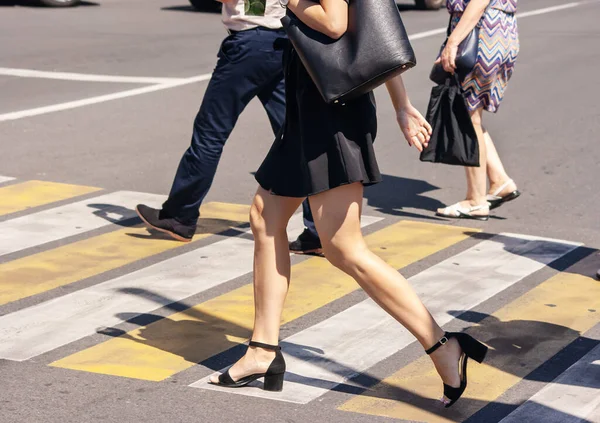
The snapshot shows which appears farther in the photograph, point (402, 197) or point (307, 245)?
point (402, 197)

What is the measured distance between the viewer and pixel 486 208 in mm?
7945

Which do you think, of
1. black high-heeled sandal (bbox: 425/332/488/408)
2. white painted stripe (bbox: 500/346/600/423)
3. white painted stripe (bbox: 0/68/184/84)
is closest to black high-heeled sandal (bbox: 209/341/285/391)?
black high-heeled sandal (bbox: 425/332/488/408)

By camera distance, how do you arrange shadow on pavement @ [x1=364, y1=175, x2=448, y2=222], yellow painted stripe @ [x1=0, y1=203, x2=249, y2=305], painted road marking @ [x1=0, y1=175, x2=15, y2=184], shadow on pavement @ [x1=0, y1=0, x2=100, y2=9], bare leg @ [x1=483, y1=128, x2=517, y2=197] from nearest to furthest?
yellow painted stripe @ [x1=0, y1=203, x2=249, y2=305], shadow on pavement @ [x1=364, y1=175, x2=448, y2=222], bare leg @ [x1=483, y1=128, x2=517, y2=197], painted road marking @ [x1=0, y1=175, x2=15, y2=184], shadow on pavement @ [x1=0, y1=0, x2=100, y2=9]

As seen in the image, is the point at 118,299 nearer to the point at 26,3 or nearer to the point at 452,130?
the point at 452,130

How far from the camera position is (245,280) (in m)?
6.32

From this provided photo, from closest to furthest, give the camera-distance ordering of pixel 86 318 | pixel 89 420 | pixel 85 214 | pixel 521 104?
Answer: pixel 89 420
pixel 86 318
pixel 85 214
pixel 521 104

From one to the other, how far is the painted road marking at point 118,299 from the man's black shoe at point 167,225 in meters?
0.17

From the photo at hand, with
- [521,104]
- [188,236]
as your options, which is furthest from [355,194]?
[521,104]

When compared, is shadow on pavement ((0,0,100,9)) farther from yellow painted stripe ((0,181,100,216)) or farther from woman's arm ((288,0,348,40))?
woman's arm ((288,0,348,40))

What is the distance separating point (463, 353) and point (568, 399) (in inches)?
16.9

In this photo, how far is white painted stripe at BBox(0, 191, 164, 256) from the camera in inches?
279

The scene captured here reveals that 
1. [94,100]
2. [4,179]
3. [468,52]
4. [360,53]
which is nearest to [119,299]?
[360,53]

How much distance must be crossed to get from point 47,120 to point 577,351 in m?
6.78

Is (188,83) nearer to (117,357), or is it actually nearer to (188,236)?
(188,236)
